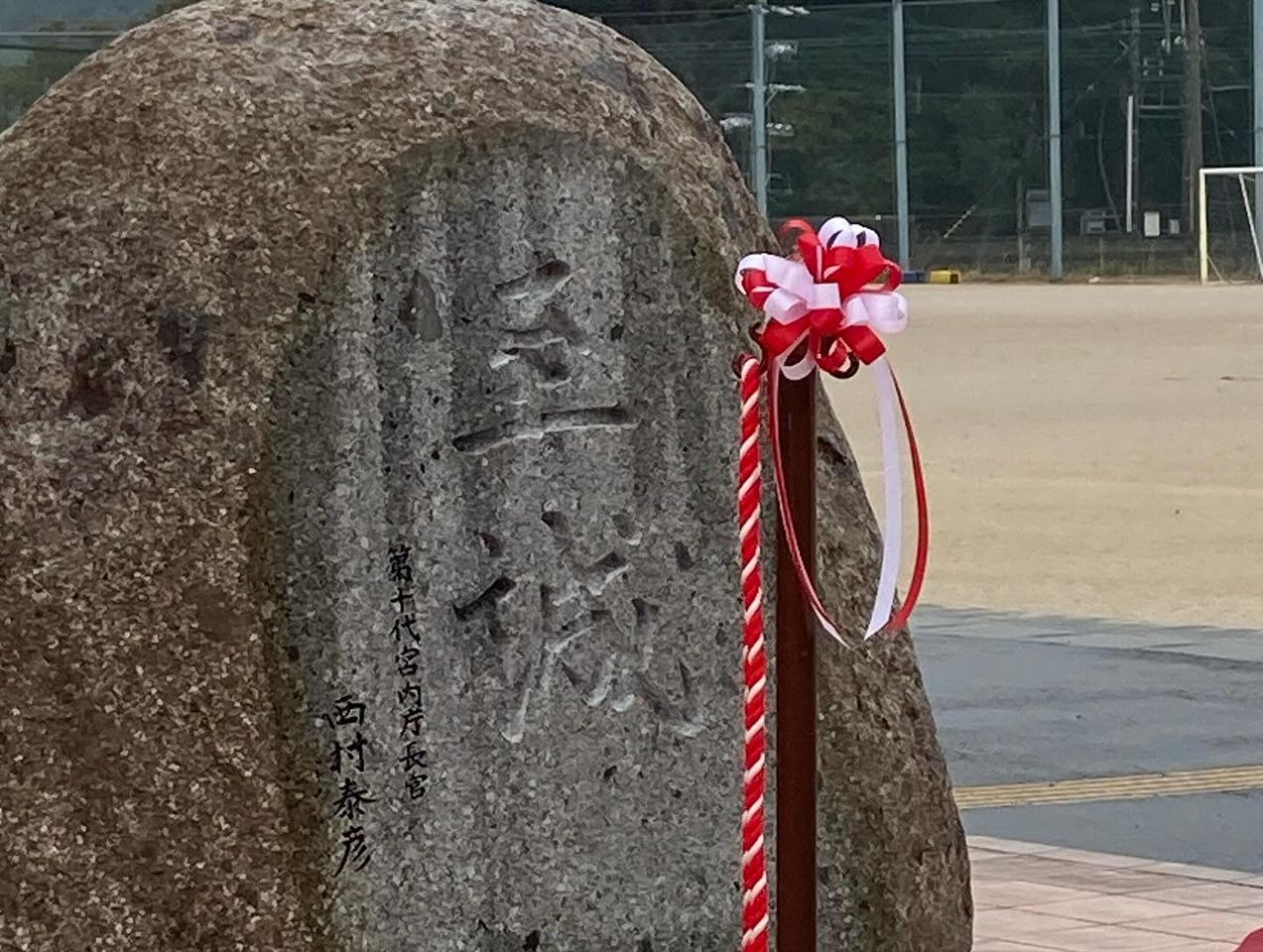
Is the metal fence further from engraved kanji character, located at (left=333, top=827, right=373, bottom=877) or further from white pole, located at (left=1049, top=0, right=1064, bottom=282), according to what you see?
engraved kanji character, located at (left=333, top=827, right=373, bottom=877)

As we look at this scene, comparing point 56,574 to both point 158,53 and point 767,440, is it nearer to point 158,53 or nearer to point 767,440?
point 158,53

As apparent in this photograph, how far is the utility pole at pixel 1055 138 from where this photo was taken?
50.4 metres

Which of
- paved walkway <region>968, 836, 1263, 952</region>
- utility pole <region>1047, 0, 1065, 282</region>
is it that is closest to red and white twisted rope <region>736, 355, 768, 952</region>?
paved walkway <region>968, 836, 1263, 952</region>

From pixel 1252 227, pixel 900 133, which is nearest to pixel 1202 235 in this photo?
pixel 1252 227

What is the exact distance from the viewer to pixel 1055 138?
167ft

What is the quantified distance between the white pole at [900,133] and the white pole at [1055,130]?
9.54 feet

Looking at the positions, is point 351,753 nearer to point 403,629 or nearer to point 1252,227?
point 403,629

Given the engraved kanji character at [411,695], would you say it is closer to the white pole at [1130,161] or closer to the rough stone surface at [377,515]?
the rough stone surface at [377,515]

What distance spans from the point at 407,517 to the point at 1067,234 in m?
48.0

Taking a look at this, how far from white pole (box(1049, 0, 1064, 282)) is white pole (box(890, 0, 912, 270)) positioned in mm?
2907

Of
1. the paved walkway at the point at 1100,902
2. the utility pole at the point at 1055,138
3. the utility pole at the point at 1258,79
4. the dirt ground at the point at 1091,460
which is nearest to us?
the paved walkway at the point at 1100,902

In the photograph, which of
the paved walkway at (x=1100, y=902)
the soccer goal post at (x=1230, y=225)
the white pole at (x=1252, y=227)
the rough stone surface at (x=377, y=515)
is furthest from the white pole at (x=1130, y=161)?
the rough stone surface at (x=377, y=515)

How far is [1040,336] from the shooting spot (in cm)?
3055

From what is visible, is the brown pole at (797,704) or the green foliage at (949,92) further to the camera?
the green foliage at (949,92)
